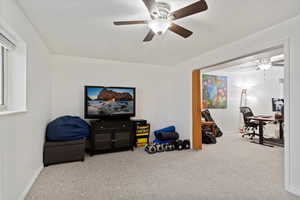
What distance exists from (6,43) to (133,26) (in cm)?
151

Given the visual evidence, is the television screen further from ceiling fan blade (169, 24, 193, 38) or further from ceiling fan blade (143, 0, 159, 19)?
ceiling fan blade (143, 0, 159, 19)

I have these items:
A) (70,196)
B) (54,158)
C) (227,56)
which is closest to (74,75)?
(54,158)

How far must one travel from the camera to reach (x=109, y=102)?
3.90m

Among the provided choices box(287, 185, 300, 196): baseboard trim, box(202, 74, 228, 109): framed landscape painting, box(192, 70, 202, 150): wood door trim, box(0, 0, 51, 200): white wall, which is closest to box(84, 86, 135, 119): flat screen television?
box(0, 0, 51, 200): white wall

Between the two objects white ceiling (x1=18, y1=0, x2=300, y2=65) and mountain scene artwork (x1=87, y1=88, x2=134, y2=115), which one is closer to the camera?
white ceiling (x1=18, y1=0, x2=300, y2=65)

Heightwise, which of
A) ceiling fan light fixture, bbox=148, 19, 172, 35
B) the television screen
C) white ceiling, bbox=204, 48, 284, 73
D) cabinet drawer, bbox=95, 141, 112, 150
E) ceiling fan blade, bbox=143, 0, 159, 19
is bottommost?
cabinet drawer, bbox=95, 141, 112, 150

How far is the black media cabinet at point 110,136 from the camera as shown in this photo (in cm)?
352

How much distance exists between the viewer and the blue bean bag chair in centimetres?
310

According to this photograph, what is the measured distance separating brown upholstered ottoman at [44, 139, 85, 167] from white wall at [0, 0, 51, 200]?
0.55ft

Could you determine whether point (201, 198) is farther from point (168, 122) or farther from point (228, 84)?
point (228, 84)

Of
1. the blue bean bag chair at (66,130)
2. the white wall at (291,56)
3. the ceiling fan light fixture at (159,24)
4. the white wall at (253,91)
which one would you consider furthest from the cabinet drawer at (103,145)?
the white wall at (253,91)

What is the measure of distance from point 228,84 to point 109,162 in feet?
17.0

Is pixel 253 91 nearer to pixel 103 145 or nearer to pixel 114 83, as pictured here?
pixel 114 83

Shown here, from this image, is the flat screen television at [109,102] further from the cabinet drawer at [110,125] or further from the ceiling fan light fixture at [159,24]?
A: the ceiling fan light fixture at [159,24]
